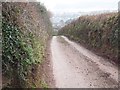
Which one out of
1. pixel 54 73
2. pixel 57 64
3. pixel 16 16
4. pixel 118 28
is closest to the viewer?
pixel 16 16

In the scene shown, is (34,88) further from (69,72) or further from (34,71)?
(69,72)

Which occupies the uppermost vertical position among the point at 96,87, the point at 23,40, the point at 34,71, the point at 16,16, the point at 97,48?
the point at 16,16

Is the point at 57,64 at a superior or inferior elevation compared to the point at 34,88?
inferior

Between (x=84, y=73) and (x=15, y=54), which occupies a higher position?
(x=15, y=54)

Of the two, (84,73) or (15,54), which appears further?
(84,73)

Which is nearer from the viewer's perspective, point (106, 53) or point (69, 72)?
point (69, 72)

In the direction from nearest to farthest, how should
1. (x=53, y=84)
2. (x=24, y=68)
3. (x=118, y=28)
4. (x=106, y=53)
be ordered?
(x=24, y=68), (x=53, y=84), (x=118, y=28), (x=106, y=53)

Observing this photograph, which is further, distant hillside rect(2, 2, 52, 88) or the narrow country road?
the narrow country road

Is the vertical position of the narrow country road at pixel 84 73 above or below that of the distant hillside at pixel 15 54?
below

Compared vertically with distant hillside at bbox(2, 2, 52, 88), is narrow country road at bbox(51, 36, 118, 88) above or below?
below

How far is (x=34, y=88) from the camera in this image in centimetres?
1068

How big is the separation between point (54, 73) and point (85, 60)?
4547 millimetres

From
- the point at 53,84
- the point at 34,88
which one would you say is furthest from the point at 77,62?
the point at 34,88

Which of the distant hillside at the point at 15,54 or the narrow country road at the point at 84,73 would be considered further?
the narrow country road at the point at 84,73
